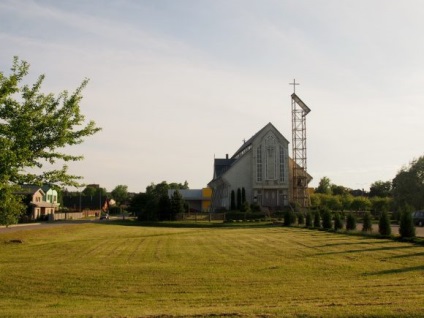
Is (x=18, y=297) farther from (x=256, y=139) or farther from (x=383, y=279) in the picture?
(x=256, y=139)

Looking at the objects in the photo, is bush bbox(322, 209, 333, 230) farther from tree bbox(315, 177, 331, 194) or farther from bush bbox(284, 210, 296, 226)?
tree bbox(315, 177, 331, 194)

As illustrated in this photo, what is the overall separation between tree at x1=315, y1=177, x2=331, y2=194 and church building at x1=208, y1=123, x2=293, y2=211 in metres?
48.1

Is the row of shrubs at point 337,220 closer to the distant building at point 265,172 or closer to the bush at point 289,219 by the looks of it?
the bush at point 289,219

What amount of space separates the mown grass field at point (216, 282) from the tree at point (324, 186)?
9970 centimetres

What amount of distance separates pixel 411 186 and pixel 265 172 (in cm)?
2162

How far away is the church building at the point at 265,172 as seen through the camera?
75.2 meters

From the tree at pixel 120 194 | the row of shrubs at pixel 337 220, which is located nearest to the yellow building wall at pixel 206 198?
the row of shrubs at pixel 337 220

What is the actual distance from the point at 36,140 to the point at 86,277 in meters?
6.11

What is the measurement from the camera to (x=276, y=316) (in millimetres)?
9023

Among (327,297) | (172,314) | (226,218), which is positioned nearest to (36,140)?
(172,314)

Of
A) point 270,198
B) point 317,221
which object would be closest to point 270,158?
point 270,198

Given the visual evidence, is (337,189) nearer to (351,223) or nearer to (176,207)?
(176,207)

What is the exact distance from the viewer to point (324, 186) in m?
124

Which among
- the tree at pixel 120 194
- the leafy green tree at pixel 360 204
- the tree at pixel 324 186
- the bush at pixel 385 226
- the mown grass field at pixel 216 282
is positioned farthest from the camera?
the tree at pixel 120 194
